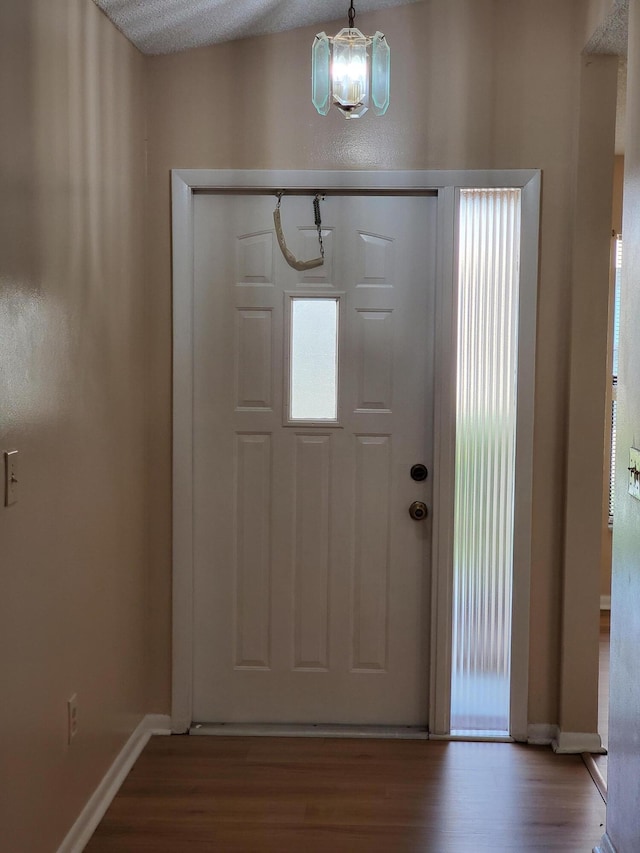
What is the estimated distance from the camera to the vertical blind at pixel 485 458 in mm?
3109

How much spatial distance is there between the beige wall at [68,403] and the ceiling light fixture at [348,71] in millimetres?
654

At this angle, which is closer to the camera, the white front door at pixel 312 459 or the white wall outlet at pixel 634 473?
the white wall outlet at pixel 634 473

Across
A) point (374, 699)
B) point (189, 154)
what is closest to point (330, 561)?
point (374, 699)

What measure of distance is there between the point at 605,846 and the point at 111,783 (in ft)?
4.80

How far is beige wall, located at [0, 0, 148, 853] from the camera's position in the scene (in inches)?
77.7

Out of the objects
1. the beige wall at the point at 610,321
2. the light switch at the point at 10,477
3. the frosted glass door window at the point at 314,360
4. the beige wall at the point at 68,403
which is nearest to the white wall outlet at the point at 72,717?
the beige wall at the point at 68,403

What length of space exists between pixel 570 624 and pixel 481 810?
0.72 meters

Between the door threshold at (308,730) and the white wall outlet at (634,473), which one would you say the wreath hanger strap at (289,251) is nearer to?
the white wall outlet at (634,473)

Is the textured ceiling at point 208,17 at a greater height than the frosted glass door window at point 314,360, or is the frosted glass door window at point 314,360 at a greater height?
the textured ceiling at point 208,17

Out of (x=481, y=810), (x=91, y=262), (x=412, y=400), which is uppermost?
(x=91, y=262)

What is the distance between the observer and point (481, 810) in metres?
2.70

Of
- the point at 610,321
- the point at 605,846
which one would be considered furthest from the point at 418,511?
the point at 610,321

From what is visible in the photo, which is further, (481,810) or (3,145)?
(481,810)

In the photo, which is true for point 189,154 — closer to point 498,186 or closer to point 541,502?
point 498,186
